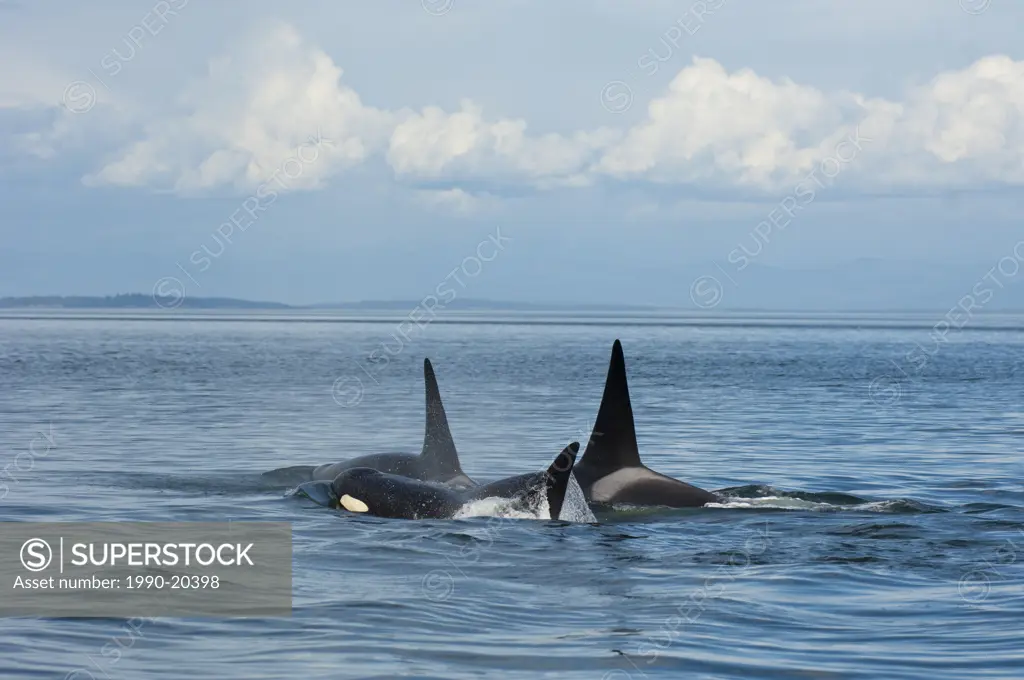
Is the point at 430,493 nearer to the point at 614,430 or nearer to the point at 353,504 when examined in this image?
the point at 353,504

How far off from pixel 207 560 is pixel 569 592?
348 cm

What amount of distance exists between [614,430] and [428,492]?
231 cm

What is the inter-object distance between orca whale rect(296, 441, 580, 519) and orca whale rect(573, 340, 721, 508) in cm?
122

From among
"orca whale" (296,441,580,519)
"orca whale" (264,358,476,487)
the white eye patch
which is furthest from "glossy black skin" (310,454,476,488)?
the white eye patch

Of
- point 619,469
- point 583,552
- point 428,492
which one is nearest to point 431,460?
point 428,492

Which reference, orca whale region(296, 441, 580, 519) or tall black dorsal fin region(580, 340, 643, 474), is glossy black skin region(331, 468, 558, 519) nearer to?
orca whale region(296, 441, 580, 519)

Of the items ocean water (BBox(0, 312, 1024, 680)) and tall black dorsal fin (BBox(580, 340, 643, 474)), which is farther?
tall black dorsal fin (BBox(580, 340, 643, 474))

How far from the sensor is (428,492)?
610 inches

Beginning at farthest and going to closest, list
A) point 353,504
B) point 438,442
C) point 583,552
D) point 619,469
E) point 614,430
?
point 438,442 < point 619,469 < point 614,430 < point 353,504 < point 583,552

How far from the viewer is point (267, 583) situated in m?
11.6

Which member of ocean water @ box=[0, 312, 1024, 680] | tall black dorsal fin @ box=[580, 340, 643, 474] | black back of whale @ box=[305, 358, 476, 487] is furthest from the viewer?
black back of whale @ box=[305, 358, 476, 487]

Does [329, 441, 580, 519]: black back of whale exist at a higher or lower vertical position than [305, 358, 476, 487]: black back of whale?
lower

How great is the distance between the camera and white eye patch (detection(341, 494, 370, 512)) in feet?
50.9

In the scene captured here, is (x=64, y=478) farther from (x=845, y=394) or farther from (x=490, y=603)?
(x=845, y=394)
